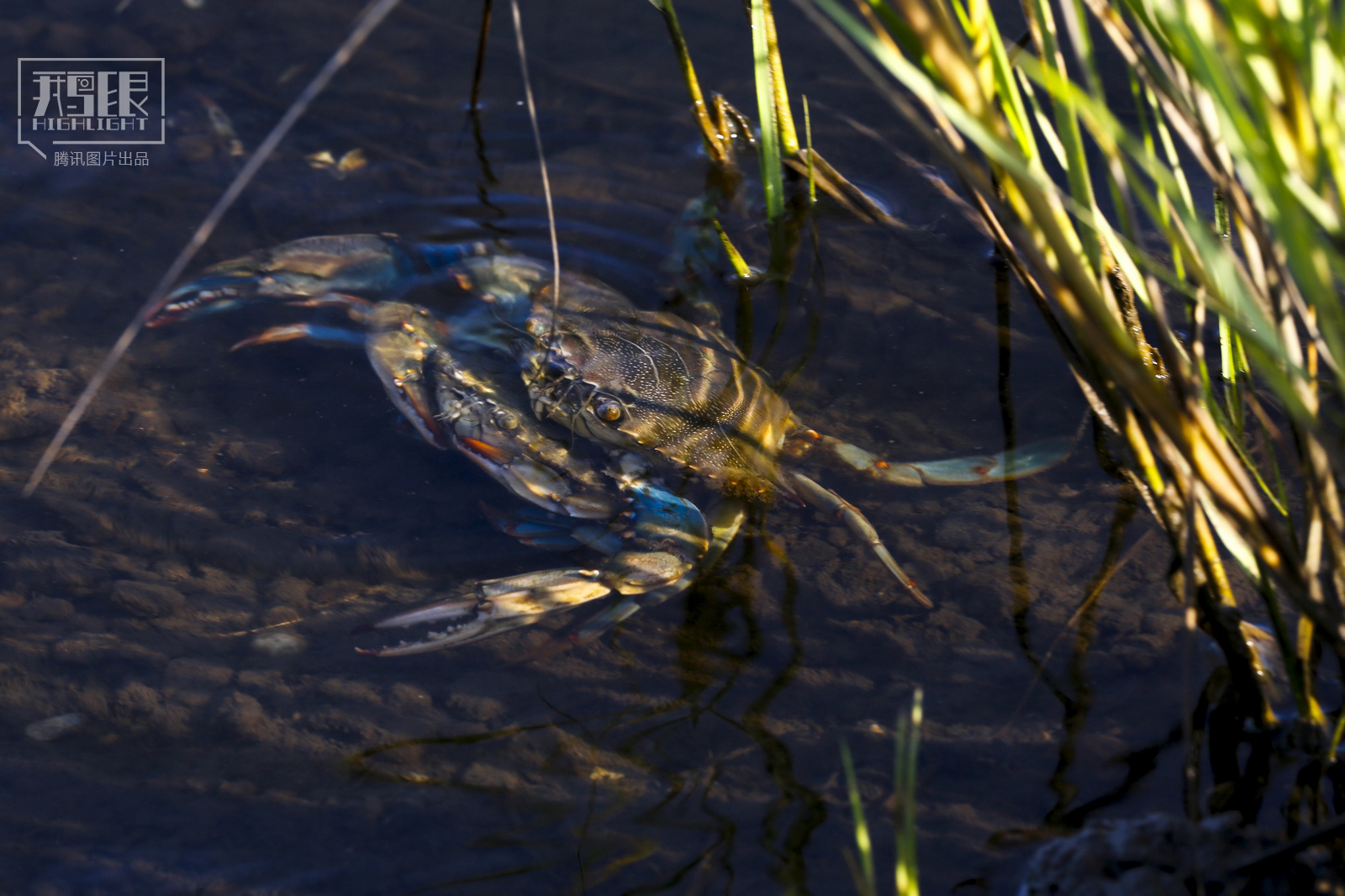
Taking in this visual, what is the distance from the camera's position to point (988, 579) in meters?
2.99

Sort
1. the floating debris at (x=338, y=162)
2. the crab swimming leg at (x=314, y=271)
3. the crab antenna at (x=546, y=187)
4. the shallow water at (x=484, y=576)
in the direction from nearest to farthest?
the crab antenna at (x=546, y=187)
the shallow water at (x=484, y=576)
the crab swimming leg at (x=314, y=271)
the floating debris at (x=338, y=162)

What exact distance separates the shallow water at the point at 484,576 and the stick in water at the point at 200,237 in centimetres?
9

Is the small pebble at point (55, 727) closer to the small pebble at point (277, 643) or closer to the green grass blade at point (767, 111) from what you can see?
the small pebble at point (277, 643)

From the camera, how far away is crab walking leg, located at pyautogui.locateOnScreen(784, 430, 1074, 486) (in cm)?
334

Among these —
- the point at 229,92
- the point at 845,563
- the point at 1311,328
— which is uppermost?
the point at 229,92

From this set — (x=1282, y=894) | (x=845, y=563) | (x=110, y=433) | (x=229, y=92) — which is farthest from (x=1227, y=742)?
(x=229, y=92)

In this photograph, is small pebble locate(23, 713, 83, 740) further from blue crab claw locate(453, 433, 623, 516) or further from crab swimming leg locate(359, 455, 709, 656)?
blue crab claw locate(453, 433, 623, 516)

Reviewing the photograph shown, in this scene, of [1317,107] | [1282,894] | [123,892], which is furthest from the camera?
[123,892]

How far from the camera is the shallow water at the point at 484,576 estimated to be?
233 centimetres

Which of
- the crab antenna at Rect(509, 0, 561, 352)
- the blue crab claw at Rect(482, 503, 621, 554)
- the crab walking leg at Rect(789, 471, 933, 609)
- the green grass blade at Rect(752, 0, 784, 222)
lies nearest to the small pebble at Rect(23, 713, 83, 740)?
the blue crab claw at Rect(482, 503, 621, 554)

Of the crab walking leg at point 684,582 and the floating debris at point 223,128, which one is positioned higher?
the floating debris at point 223,128

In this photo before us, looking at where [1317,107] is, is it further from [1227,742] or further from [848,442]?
[848,442]

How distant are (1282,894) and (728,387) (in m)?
2.28

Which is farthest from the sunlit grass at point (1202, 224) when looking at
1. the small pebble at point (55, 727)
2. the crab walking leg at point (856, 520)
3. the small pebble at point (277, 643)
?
the small pebble at point (55, 727)
